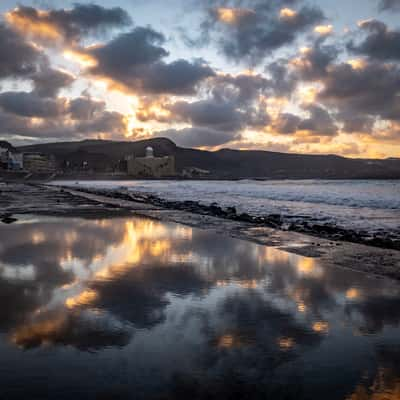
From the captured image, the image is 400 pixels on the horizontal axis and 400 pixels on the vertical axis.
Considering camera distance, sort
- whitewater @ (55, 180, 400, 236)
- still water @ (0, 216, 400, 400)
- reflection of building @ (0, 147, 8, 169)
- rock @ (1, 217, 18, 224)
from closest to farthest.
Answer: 1. still water @ (0, 216, 400, 400)
2. rock @ (1, 217, 18, 224)
3. whitewater @ (55, 180, 400, 236)
4. reflection of building @ (0, 147, 8, 169)

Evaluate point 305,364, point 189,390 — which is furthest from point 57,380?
point 305,364

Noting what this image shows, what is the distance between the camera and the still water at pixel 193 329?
3.47 metres

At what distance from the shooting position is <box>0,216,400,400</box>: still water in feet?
11.4

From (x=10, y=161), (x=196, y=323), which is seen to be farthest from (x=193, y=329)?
(x=10, y=161)

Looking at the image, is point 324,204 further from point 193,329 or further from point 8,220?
point 193,329

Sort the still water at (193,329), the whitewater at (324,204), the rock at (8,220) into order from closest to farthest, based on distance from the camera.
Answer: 1. the still water at (193,329)
2. the rock at (8,220)
3. the whitewater at (324,204)

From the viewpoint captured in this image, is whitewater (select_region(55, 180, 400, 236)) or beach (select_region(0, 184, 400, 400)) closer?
beach (select_region(0, 184, 400, 400))

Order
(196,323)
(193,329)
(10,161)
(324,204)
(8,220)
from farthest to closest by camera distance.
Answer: (10,161), (324,204), (8,220), (196,323), (193,329)

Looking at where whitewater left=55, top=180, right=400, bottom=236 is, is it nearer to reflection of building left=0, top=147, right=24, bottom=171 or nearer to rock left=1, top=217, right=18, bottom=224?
rock left=1, top=217, right=18, bottom=224

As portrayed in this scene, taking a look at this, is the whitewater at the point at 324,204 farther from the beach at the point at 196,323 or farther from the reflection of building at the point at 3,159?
the reflection of building at the point at 3,159

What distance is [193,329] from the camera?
4758 millimetres

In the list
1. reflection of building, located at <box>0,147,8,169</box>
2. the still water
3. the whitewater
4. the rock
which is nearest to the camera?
the still water

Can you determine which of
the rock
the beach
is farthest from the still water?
the rock

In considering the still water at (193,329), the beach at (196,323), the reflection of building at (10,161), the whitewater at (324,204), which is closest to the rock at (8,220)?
the beach at (196,323)
